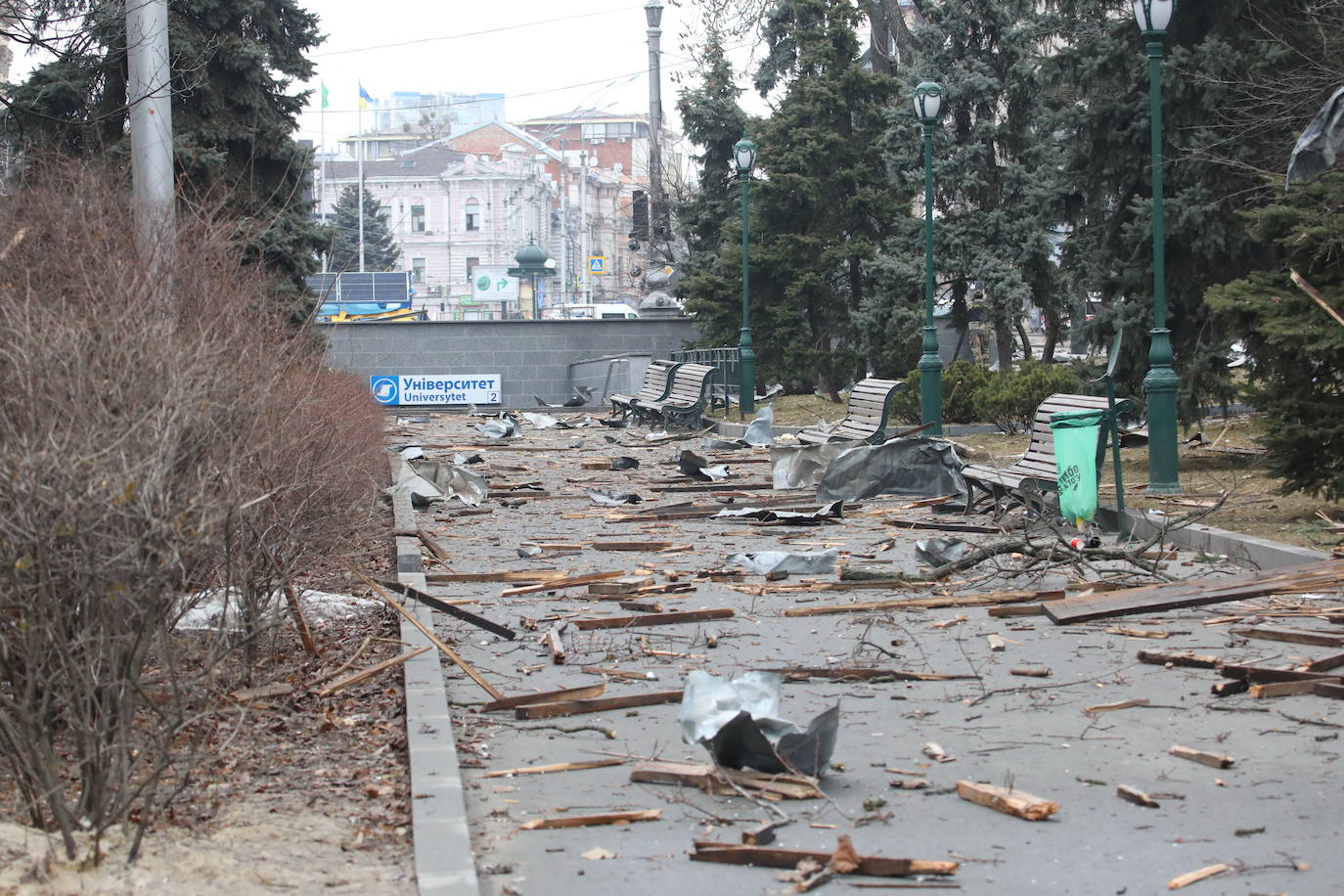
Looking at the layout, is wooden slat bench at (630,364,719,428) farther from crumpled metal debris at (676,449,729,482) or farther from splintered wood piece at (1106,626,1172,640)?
splintered wood piece at (1106,626,1172,640)

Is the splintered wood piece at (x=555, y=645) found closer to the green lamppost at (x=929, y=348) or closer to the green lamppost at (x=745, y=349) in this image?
the green lamppost at (x=929, y=348)

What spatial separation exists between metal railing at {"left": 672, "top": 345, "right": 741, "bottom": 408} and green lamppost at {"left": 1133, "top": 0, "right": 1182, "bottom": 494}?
18.1m

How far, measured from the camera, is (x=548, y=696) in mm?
6820

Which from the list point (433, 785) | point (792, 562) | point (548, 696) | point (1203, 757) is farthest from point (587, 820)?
point (792, 562)

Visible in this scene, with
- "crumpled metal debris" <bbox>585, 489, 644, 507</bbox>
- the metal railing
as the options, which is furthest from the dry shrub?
the metal railing

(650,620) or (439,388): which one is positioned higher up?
(439,388)

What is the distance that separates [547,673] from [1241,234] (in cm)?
1357

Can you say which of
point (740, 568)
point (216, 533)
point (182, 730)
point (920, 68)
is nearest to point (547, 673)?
point (182, 730)

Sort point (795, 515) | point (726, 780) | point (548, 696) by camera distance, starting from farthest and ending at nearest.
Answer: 1. point (795, 515)
2. point (548, 696)
3. point (726, 780)

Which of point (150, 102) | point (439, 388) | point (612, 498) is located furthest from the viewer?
point (439, 388)

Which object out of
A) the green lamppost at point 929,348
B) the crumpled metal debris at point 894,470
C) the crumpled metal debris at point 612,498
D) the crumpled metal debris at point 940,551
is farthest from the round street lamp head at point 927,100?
the crumpled metal debris at point 940,551

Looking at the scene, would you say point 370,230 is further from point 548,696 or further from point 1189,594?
point 548,696

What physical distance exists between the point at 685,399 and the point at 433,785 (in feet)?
73.3

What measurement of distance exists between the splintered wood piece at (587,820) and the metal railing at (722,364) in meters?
27.2
